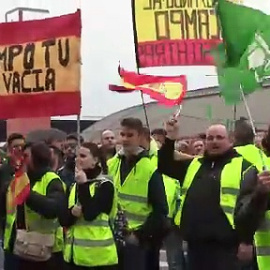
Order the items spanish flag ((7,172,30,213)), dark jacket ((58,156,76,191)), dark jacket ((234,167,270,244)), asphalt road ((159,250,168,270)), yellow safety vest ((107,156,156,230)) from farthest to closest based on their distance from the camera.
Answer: asphalt road ((159,250,168,270))
dark jacket ((58,156,76,191))
yellow safety vest ((107,156,156,230))
spanish flag ((7,172,30,213))
dark jacket ((234,167,270,244))

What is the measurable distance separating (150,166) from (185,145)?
250cm

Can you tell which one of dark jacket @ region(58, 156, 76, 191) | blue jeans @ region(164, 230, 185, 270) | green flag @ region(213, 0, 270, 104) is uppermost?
green flag @ region(213, 0, 270, 104)

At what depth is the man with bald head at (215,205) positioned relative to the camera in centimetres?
639

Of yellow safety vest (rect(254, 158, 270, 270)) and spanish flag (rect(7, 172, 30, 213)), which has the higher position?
spanish flag (rect(7, 172, 30, 213))

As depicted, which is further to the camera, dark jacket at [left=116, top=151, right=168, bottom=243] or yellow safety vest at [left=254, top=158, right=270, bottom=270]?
dark jacket at [left=116, top=151, right=168, bottom=243]

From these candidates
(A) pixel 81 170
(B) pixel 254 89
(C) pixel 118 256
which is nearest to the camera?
(B) pixel 254 89

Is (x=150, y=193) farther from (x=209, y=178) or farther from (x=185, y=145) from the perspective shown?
(x=185, y=145)

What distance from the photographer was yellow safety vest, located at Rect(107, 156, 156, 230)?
7281mm

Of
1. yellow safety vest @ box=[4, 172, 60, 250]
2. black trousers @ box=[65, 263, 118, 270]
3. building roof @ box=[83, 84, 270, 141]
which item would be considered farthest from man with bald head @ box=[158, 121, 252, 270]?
building roof @ box=[83, 84, 270, 141]

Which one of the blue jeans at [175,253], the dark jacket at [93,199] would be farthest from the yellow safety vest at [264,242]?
the blue jeans at [175,253]

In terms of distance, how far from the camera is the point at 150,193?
7254 mm

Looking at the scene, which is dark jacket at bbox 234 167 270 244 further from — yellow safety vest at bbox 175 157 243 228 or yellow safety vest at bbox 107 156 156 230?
yellow safety vest at bbox 107 156 156 230

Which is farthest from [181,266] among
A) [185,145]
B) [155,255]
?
[155,255]

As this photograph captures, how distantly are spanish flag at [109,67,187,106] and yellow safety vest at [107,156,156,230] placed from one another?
2.08 metres
